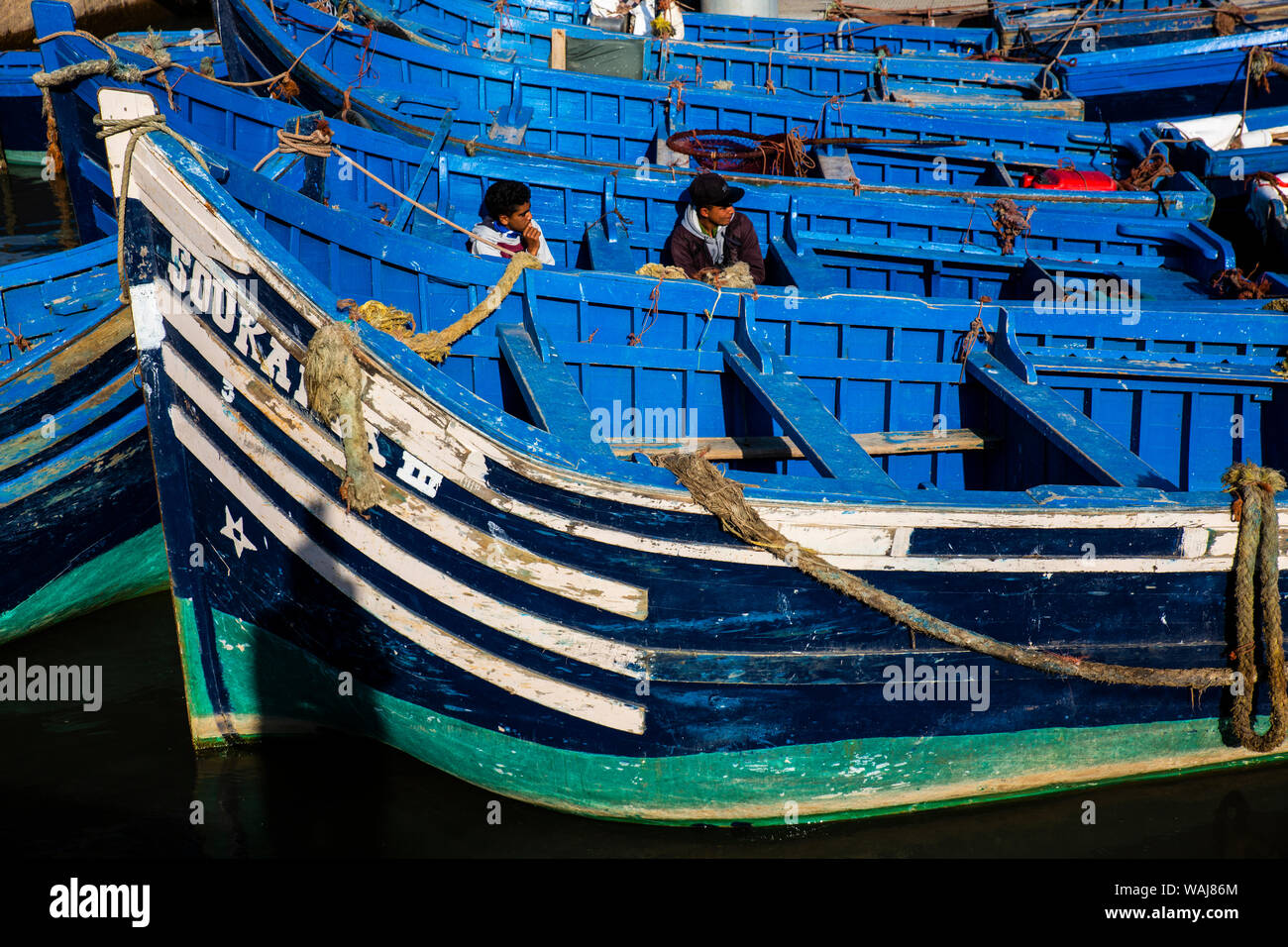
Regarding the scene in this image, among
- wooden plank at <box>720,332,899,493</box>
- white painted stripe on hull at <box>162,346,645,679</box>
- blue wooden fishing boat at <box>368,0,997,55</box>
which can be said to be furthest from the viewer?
blue wooden fishing boat at <box>368,0,997,55</box>

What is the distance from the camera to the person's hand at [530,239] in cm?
683

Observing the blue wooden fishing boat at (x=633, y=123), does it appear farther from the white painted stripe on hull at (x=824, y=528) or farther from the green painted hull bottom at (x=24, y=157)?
the green painted hull bottom at (x=24, y=157)

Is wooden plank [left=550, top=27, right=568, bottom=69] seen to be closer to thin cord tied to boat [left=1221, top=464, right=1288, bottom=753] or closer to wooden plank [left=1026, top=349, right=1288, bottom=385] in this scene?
wooden plank [left=1026, top=349, right=1288, bottom=385]

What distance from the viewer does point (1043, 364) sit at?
5.82 m

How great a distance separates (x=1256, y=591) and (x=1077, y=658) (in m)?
0.74

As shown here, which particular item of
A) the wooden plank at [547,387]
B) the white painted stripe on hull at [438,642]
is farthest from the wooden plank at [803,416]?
the white painted stripe on hull at [438,642]

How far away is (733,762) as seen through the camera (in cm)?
461

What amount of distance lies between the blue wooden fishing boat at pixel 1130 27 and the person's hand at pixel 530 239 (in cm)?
736

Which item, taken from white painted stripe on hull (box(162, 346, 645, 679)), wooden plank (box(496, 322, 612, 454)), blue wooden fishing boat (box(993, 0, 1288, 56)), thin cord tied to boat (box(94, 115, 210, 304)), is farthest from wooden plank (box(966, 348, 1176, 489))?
blue wooden fishing boat (box(993, 0, 1288, 56))

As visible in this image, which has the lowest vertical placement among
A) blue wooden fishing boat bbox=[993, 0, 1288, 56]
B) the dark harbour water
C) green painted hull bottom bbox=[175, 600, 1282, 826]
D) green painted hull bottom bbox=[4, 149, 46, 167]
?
the dark harbour water

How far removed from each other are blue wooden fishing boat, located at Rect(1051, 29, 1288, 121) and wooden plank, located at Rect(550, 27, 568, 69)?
15.7 feet

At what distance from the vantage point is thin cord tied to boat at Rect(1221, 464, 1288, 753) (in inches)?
172

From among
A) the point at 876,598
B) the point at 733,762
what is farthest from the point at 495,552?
the point at 876,598

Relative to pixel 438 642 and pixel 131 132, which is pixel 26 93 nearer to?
pixel 131 132
